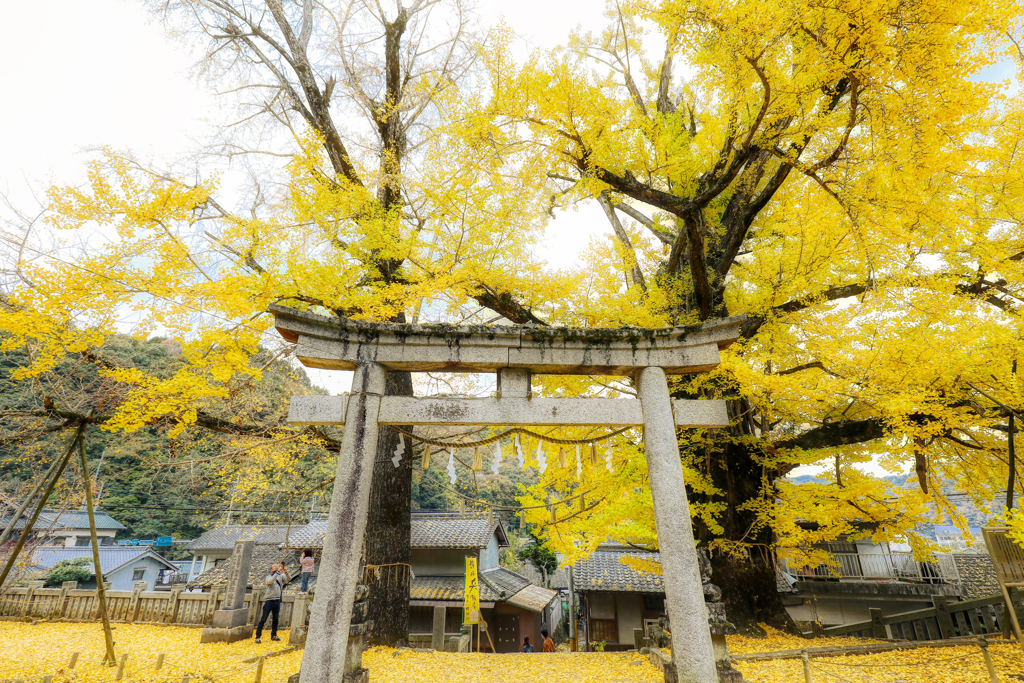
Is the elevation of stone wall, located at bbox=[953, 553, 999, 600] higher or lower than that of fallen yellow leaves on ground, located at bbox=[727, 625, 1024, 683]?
higher

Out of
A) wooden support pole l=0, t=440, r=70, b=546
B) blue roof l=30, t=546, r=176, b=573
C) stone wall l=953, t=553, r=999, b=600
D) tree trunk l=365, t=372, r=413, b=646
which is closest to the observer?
wooden support pole l=0, t=440, r=70, b=546

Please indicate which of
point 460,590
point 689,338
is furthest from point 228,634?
point 689,338

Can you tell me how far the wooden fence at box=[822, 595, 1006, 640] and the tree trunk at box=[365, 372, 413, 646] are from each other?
12768 mm

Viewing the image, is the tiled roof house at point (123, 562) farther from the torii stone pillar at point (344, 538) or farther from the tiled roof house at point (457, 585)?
the torii stone pillar at point (344, 538)

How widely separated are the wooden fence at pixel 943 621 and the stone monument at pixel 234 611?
Answer: 53.5ft

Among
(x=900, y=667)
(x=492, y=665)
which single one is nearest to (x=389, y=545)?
(x=492, y=665)

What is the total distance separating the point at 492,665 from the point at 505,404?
4942mm

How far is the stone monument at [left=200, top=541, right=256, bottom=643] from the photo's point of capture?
33.6 feet

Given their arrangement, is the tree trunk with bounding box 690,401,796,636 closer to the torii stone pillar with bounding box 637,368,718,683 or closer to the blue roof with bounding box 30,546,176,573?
the torii stone pillar with bounding box 637,368,718,683

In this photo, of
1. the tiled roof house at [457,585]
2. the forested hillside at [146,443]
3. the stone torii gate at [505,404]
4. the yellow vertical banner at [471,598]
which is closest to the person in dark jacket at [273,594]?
the forested hillside at [146,443]

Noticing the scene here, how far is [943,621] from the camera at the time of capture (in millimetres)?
13203

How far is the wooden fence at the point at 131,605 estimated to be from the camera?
39.2 feet

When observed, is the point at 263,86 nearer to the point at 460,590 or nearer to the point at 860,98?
the point at 860,98

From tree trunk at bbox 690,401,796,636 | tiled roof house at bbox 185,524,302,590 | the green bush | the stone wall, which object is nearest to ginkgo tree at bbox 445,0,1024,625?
tree trunk at bbox 690,401,796,636
